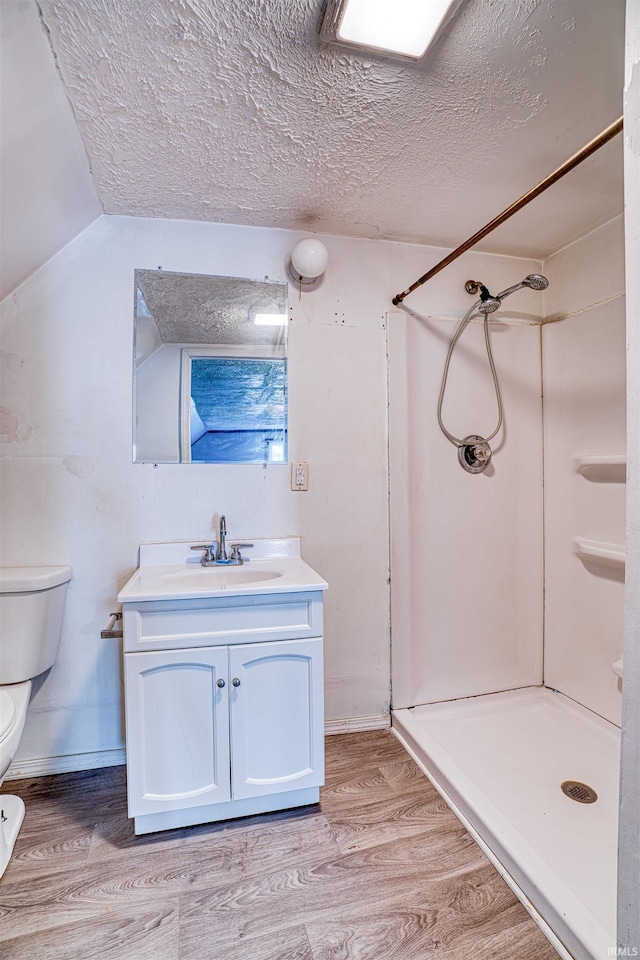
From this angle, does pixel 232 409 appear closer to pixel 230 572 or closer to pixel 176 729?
pixel 230 572

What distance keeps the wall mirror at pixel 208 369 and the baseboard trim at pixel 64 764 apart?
1147 mm

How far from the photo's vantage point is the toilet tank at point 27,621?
1.39 meters

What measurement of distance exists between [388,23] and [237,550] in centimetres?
158

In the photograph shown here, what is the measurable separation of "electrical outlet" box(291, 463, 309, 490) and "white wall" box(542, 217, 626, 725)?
1.21 m

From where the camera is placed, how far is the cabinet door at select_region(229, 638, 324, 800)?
1.31 m

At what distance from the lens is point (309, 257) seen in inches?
66.1

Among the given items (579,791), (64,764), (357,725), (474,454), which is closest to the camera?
(579,791)

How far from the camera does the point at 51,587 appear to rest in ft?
4.90

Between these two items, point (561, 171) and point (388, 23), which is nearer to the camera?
point (388, 23)

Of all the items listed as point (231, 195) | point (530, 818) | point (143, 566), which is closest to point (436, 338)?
point (231, 195)

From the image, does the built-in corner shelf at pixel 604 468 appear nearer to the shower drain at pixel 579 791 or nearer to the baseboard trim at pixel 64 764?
the shower drain at pixel 579 791

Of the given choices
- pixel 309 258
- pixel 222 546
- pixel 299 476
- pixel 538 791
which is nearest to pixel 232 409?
pixel 299 476

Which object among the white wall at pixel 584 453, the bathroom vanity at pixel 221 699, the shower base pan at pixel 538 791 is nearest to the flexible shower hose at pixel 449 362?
the white wall at pixel 584 453

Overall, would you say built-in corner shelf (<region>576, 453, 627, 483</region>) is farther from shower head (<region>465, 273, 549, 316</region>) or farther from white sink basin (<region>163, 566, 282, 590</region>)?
white sink basin (<region>163, 566, 282, 590</region>)
